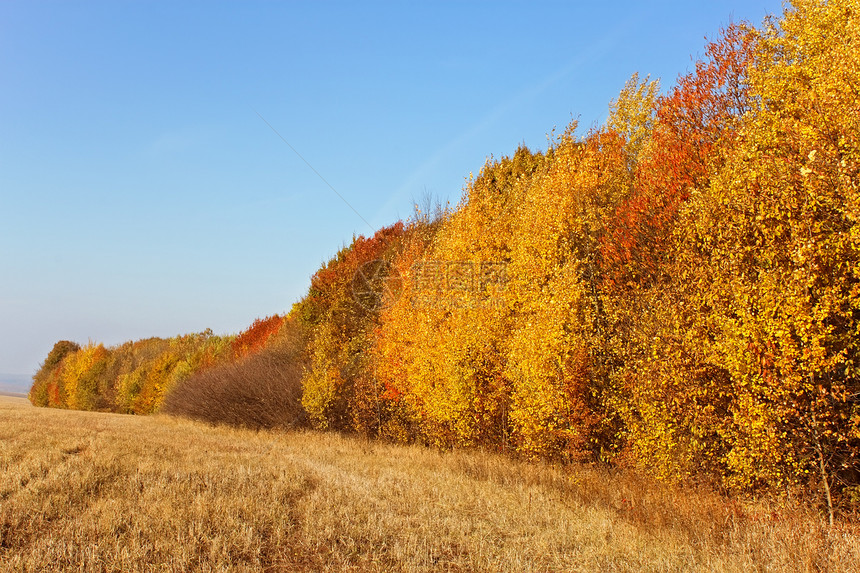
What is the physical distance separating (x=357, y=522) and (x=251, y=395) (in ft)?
81.1

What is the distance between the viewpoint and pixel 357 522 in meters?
10.2

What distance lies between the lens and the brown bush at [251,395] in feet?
103

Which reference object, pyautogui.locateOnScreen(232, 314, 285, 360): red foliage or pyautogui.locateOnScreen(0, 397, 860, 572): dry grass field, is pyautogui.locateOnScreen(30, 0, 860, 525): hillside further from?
pyautogui.locateOnScreen(232, 314, 285, 360): red foliage

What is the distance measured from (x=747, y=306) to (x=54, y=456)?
1693 centimetres

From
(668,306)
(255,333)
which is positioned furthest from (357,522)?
(255,333)

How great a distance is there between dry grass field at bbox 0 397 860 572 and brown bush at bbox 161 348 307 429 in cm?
1593

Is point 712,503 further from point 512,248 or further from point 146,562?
point 146,562

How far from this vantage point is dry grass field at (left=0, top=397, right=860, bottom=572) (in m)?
8.23

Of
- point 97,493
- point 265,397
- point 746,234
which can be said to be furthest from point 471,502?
point 265,397

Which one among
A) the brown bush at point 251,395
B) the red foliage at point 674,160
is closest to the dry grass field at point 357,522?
the red foliage at point 674,160

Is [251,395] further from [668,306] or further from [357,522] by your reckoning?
[668,306]

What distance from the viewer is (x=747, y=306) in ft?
35.4

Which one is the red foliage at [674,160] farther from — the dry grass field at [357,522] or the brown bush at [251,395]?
the brown bush at [251,395]

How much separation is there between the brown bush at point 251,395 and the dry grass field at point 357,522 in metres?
15.9
